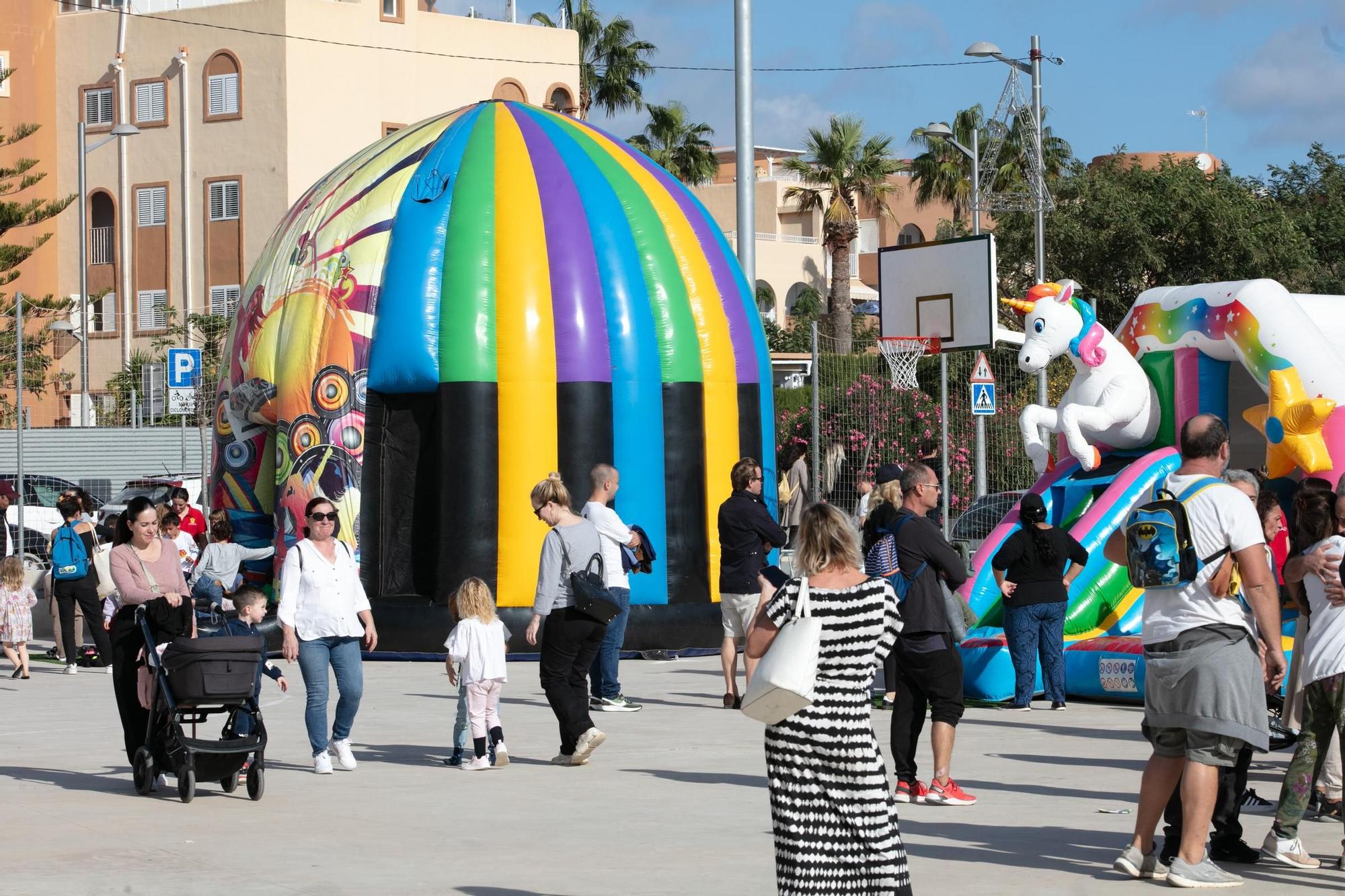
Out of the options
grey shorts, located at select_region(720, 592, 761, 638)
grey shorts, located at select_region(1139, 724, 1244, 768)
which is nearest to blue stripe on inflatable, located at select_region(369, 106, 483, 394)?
grey shorts, located at select_region(720, 592, 761, 638)

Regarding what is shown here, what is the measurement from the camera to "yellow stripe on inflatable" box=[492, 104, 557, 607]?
54.6 ft

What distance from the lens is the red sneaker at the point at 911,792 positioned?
30.0 ft

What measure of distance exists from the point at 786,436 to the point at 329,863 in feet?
76.1

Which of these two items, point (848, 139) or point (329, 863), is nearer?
point (329, 863)

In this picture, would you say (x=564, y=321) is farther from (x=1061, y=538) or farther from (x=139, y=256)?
(x=139, y=256)

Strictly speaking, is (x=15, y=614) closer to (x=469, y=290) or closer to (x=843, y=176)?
(x=469, y=290)

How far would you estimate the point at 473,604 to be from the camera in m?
10.9

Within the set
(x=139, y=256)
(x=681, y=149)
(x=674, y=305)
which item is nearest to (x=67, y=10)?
(x=139, y=256)

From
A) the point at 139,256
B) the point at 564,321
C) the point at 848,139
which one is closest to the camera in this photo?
the point at 564,321

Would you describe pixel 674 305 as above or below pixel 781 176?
below

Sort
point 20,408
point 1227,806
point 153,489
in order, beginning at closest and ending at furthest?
point 1227,806 → point 20,408 → point 153,489

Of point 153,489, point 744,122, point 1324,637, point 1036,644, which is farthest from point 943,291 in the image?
point 1324,637

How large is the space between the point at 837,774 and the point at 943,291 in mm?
17730

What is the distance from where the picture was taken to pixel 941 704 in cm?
901
